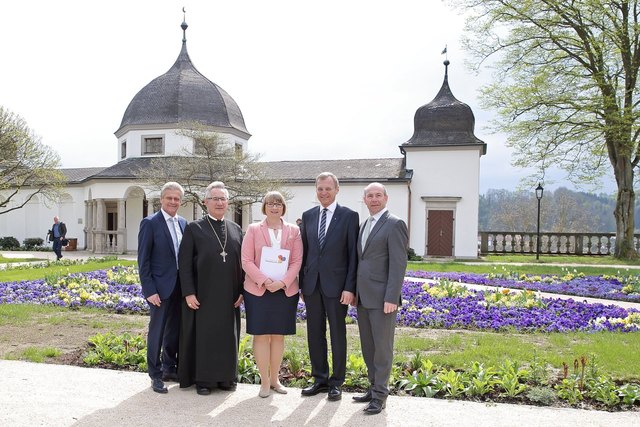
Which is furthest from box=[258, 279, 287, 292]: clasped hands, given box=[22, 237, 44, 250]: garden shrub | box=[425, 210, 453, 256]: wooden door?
box=[22, 237, 44, 250]: garden shrub

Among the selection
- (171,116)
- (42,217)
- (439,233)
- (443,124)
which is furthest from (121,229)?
(443,124)

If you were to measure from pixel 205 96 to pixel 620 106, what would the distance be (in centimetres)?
2214

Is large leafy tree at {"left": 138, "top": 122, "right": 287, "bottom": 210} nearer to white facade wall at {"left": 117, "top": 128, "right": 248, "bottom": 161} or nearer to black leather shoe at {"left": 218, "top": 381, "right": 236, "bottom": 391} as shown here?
white facade wall at {"left": 117, "top": 128, "right": 248, "bottom": 161}

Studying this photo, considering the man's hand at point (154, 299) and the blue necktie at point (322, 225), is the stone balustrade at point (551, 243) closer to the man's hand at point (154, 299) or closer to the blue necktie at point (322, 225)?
the blue necktie at point (322, 225)

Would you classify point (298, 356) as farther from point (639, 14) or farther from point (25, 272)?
point (639, 14)

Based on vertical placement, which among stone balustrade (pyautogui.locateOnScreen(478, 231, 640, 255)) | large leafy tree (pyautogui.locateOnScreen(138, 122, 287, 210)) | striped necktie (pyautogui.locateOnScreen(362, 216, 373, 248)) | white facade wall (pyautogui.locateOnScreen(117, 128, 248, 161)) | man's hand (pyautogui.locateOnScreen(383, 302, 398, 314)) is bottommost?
stone balustrade (pyautogui.locateOnScreen(478, 231, 640, 255))

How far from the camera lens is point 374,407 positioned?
4.82 meters

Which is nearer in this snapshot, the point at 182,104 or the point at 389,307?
the point at 389,307

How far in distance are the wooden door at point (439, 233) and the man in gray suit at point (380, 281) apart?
24.3 m

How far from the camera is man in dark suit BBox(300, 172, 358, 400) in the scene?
528 centimetres

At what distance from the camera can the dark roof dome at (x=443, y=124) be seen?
96.2ft

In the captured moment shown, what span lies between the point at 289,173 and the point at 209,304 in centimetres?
2754

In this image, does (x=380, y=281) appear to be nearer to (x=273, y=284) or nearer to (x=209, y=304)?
(x=273, y=284)

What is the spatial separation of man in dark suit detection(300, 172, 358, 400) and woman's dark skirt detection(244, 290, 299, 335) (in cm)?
22
